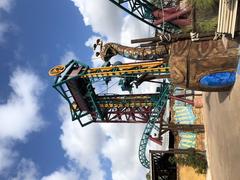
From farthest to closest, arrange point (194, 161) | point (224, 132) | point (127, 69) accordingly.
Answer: point (127, 69) < point (194, 161) < point (224, 132)

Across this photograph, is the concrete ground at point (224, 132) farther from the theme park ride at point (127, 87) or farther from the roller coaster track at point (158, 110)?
the roller coaster track at point (158, 110)

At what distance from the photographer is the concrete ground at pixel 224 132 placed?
18.5 metres

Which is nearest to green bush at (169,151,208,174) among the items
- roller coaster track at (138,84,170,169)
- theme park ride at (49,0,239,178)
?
theme park ride at (49,0,239,178)

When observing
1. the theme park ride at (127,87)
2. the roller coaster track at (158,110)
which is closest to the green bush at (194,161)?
the theme park ride at (127,87)

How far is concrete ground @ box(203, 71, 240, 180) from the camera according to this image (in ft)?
60.7

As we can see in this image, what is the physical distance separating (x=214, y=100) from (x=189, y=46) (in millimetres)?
5529

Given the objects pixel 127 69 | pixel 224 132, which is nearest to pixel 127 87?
pixel 127 69

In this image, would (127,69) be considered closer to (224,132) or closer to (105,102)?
(105,102)

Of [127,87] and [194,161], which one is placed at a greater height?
[127,87]

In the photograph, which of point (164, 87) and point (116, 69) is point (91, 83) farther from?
point (164, 87)

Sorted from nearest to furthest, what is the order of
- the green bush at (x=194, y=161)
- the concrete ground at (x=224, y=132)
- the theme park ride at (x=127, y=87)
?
1. the concrete ground at (x=224, y=132)
2. the green bush at (x=194, y=161)
3. the theme park ride at (x=127, y=87)

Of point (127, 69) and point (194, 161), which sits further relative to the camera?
point (127, 69)

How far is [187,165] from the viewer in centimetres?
3034

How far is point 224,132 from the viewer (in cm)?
2122
